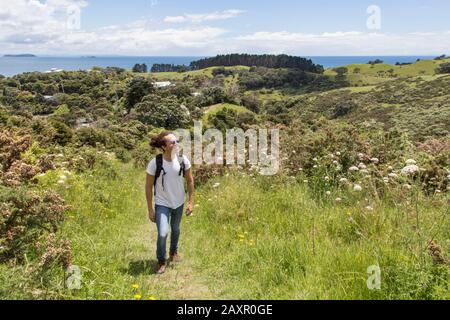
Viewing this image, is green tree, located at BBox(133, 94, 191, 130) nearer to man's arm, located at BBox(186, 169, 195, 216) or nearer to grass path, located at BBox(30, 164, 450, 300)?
grass path, located at BBox(30, 164, 450, 300)

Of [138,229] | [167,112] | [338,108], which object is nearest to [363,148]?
[138,229]

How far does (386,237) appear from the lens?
5113 millimetres

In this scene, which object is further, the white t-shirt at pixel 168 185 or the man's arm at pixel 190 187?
the man's arm at pixel 190 187

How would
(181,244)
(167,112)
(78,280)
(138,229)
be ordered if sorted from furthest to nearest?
(167,112)
(138,229)
(181,244)
(78,280)

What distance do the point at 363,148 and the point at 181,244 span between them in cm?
539

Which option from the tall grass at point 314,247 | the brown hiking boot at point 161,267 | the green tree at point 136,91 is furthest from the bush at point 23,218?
the green tree at point 136,91

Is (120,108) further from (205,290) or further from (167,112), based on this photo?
(205,290)

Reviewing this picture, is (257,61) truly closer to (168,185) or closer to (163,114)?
(163,114)

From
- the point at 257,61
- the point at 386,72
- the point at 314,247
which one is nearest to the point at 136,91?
the point at 314,247

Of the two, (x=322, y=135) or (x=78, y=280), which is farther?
(x=322, y=135)

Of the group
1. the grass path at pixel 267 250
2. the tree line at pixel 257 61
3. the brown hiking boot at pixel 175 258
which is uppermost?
the tree line at pixel 257 61

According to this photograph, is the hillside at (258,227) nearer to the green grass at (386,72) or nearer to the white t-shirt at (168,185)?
the white t-shirt at (168,185)

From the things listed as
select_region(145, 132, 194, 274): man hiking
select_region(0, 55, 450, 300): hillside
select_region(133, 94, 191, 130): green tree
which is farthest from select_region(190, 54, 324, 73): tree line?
select_region(145, 132, 194, 274): man hiking
